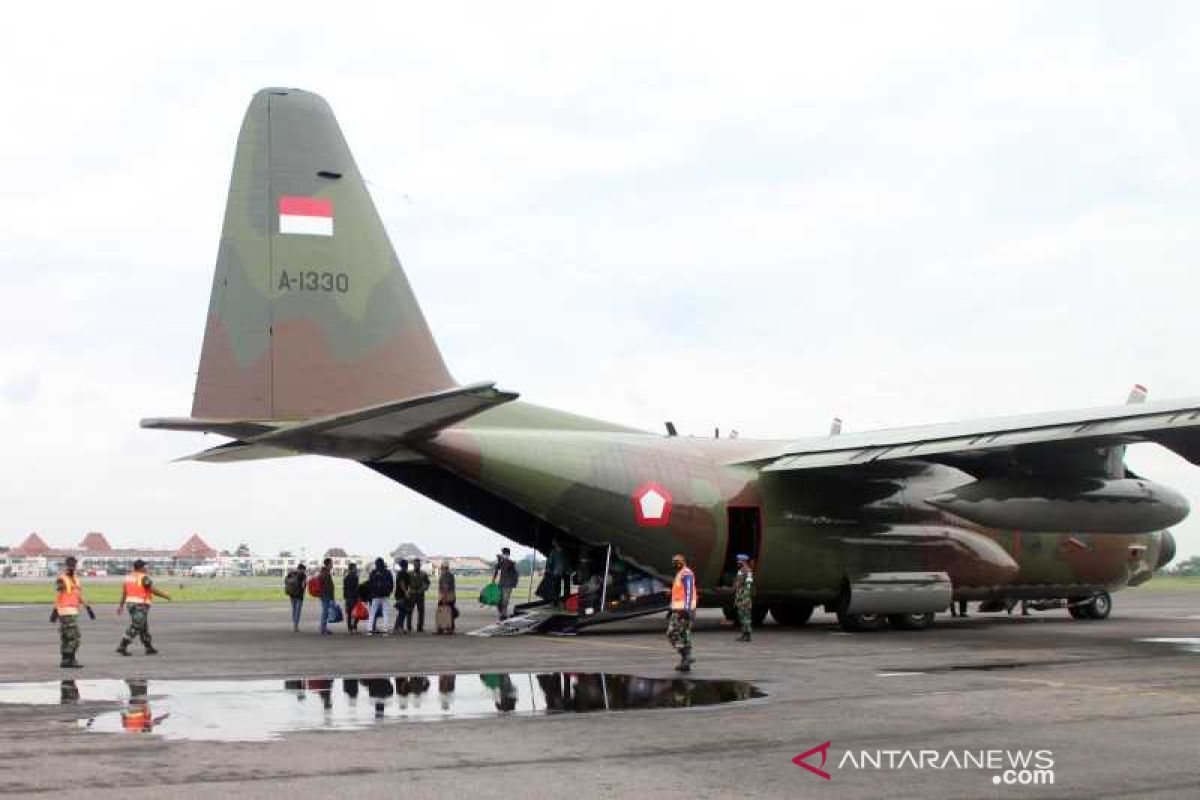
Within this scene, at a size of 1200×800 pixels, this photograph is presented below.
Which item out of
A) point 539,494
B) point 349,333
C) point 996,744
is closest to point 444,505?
point 539,494

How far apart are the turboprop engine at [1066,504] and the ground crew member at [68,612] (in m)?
14.1

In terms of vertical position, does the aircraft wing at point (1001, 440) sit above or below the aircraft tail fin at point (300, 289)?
below

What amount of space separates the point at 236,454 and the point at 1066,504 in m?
15.0

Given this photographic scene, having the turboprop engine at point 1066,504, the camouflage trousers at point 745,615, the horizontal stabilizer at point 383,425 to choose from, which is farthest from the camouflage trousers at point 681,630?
the turboprop engine at point 1066,504

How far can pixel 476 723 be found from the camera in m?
11.2

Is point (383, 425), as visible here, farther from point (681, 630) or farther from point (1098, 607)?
point (1098, 607)

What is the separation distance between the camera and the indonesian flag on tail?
67.5 ft

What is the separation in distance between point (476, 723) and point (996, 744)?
4.45 m

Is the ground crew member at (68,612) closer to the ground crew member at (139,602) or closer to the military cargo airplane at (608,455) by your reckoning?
the ground crew member at (139,602)

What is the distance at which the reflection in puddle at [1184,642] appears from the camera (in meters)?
20.0

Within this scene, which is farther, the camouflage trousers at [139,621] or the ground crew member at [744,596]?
the ground crew member at [744,596]

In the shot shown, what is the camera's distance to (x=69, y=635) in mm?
16078

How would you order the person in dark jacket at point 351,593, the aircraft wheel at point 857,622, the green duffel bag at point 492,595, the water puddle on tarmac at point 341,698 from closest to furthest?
the water puddle on tarmac at point 341,698 → the aircraft wheel at point 857,622 → the person in dark jacket at point 351,593 → the green duffel bag at point 492,595

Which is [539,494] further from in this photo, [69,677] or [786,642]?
[69,677]
